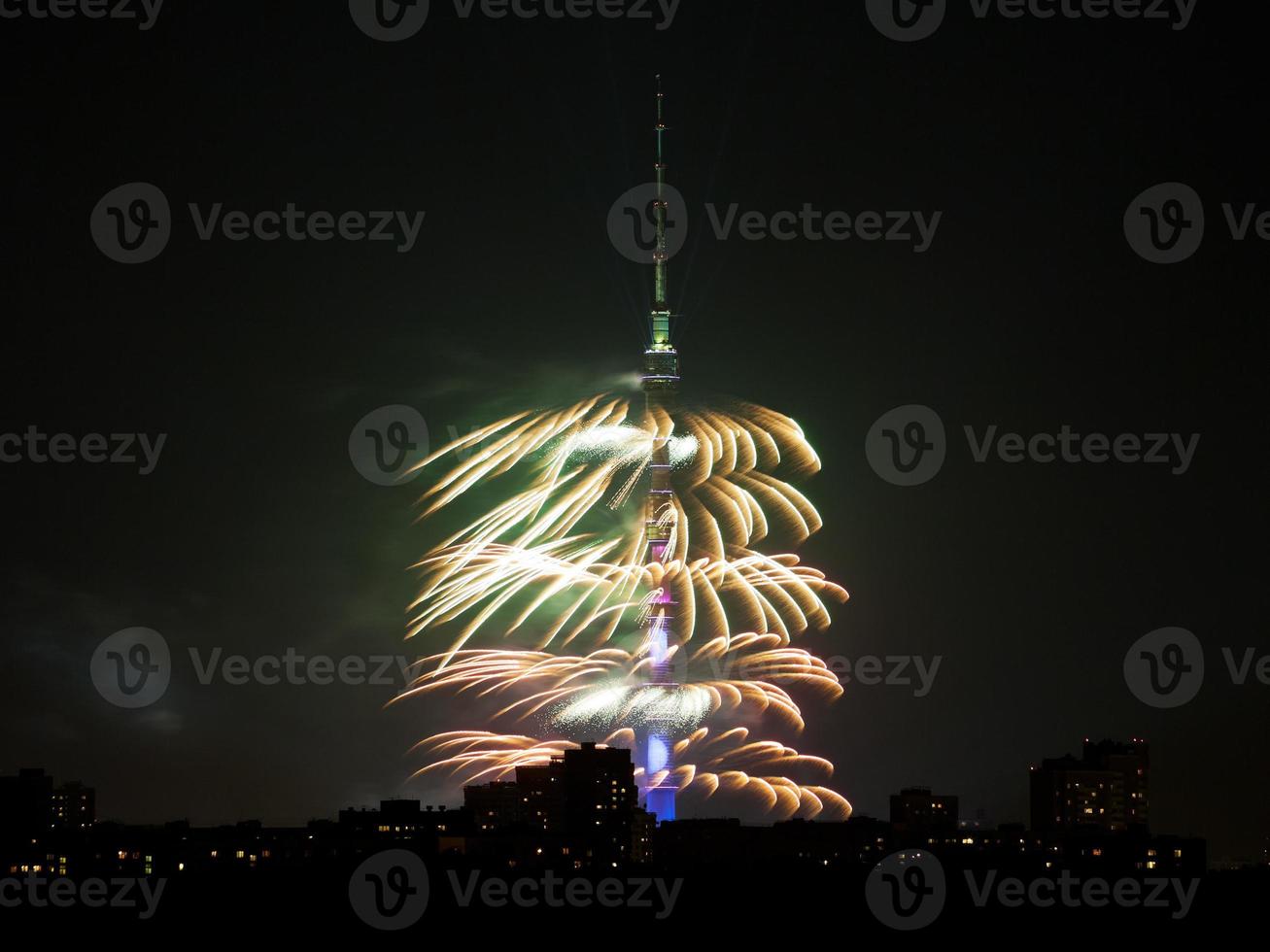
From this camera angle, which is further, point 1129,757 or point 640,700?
point 1129,757

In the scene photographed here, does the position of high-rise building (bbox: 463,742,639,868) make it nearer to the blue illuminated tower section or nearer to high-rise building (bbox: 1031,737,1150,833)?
the blue illuminated tower section

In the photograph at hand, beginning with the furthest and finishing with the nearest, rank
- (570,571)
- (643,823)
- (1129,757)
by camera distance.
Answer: (1129,757) < (643,823) < (570,571)

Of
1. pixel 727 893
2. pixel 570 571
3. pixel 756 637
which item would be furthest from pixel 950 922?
pixel 570 571

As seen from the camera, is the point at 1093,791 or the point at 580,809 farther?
the point at 1093,791

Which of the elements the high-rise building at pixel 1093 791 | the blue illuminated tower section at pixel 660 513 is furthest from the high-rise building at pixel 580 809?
the high-rise building at pixel 1093 791

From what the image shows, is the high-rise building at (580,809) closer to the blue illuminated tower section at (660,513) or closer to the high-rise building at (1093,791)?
the blue illuminated tower section at (660,513)

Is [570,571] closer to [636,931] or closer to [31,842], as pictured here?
[636,931]
